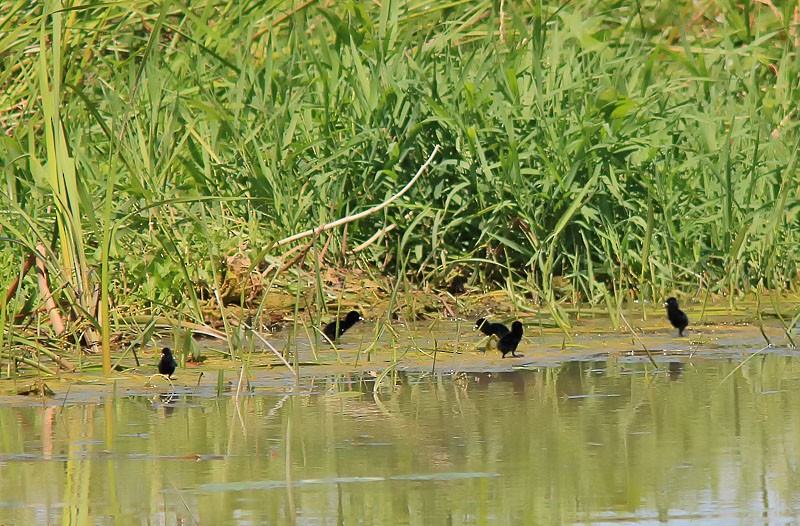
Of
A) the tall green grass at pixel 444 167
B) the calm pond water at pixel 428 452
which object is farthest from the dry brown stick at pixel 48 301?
the calm pond water at pixel 428 452

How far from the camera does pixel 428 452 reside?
4.53 m

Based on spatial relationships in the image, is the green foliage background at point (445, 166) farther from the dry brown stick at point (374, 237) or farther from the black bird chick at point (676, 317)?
the black bird chick at point (676, 317)

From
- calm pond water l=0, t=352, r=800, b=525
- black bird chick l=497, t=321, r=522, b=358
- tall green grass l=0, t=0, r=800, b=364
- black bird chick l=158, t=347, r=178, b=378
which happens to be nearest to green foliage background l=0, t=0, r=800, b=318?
tall green grass l=0, t=0, r=800, b=364

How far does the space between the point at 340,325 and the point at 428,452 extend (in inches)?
111

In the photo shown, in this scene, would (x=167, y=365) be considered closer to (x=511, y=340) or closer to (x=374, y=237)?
(x=511, y=340)

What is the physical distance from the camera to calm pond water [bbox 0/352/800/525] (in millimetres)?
3805

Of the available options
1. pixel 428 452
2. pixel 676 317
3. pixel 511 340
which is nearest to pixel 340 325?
Answer: pixel 511 340

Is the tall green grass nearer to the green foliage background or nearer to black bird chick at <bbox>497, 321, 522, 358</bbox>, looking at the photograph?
the green foliage background

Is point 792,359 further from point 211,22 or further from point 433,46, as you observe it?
point 211,22

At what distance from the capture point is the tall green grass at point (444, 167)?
781 centimetres

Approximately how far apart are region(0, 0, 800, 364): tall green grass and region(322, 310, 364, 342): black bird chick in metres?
0.63

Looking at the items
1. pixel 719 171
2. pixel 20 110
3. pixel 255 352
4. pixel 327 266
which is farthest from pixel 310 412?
pixel 20 110

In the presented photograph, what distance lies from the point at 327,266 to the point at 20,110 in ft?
8.68

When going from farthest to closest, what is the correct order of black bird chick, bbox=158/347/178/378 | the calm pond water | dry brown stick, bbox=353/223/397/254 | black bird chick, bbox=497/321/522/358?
dry brown stick, bbox=353/223/397/254 → black bird chick, bbox=497/321/522/358 → black bird chick, bbox=158/347/178/378 → the calm pond water
